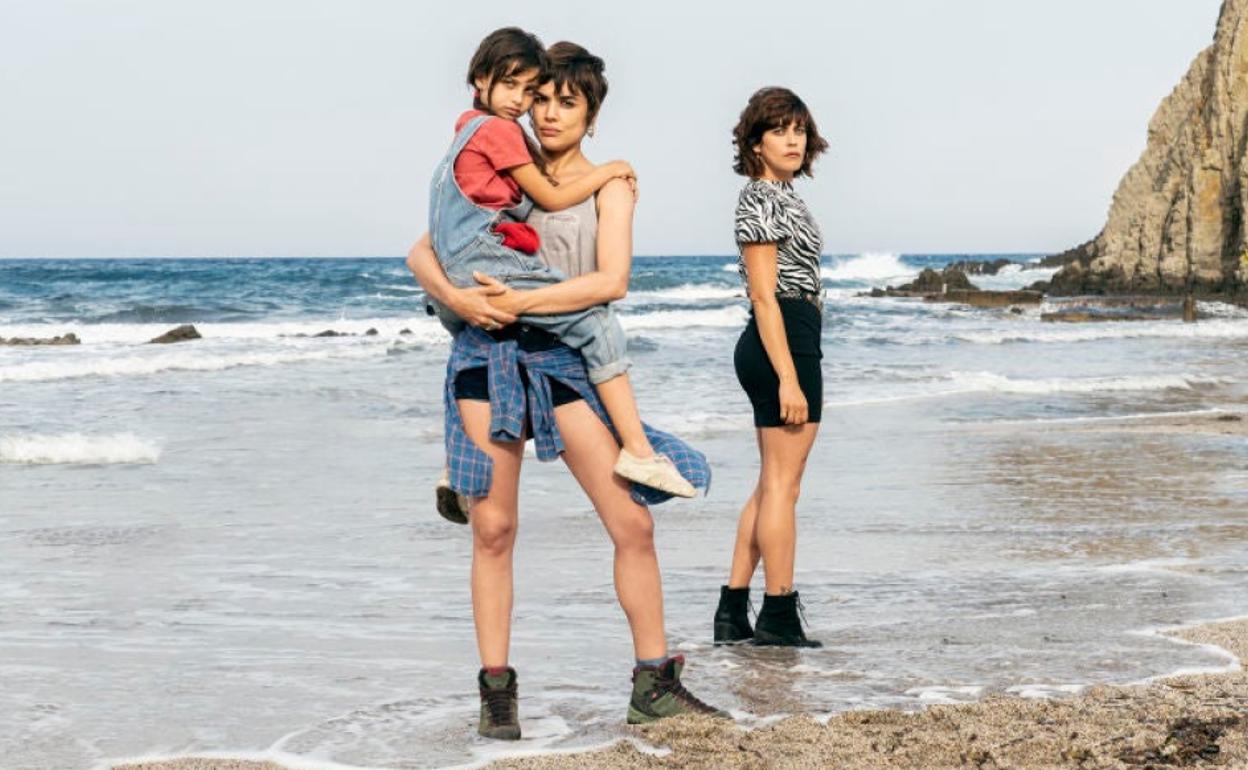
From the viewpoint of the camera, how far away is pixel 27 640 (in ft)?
17.3

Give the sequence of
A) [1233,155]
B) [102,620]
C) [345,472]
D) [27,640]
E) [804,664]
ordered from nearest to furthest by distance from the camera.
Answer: [804,664] < [27,640] < [102,620] < [345,472] < [1233,155]

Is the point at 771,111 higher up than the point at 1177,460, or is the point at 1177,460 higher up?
the point at 771,111

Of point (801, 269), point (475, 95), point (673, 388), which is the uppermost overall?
point (475, 95)

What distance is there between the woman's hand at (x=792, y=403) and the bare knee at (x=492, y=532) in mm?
1303

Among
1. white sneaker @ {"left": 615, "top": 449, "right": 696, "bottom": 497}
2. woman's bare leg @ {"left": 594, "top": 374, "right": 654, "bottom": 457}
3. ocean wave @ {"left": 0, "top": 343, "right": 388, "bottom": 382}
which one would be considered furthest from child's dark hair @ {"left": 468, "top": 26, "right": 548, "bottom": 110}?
ocean wave @ {"left": 0, "top": 343, "right": 388, "bottom": 382}

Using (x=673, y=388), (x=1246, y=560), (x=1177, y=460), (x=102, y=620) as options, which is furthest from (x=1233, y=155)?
(x=102, y=620)

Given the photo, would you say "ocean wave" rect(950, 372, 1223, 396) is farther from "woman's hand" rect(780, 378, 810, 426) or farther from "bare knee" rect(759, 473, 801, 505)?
"woman's hand" rect(780, 378, 810, 426)

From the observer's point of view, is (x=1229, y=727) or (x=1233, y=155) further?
(x=1233, y=155)

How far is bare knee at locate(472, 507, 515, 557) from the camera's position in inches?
155

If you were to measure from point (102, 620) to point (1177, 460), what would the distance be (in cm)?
741

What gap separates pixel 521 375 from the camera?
390cm

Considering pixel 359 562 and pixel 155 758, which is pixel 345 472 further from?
pixel 155 758

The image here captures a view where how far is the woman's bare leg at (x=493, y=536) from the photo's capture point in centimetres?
390

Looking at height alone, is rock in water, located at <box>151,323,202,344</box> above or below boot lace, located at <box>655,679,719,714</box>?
below
